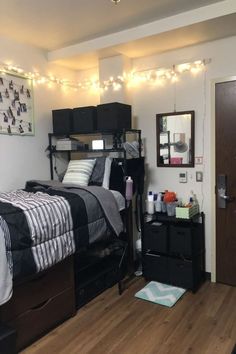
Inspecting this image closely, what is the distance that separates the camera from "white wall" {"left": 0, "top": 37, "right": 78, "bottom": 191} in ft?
9.96

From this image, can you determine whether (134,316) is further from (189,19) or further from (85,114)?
(189,19)

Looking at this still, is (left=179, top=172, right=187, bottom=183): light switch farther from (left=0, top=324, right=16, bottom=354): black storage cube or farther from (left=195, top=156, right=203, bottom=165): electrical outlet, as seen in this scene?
(left=0, top=324, right=16, bottom=354): black storage cube

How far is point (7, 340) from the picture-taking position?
1.87 meters

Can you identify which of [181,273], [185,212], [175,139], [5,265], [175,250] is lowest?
[181,273]

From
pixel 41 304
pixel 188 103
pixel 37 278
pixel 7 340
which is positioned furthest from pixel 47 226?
pixel 188 103

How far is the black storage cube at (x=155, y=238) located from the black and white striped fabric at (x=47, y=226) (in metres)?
1.01

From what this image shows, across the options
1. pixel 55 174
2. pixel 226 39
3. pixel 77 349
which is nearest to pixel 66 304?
pixel 77 349

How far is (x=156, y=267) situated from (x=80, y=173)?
1.22m

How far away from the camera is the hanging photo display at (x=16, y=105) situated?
2980 millimetres

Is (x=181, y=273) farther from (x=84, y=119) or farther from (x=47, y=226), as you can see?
(x=84, y=119)

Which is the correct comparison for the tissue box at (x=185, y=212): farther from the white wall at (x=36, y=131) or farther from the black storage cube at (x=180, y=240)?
the white wall at (x=36, y=131)

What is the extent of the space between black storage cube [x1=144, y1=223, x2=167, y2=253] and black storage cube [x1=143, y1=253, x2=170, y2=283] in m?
0.08

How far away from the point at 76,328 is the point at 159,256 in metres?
1.09


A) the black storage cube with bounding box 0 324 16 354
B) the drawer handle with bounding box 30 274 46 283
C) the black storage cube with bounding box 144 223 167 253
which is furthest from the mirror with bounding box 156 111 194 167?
the black storage cube with bounding box 0 324 16 354
